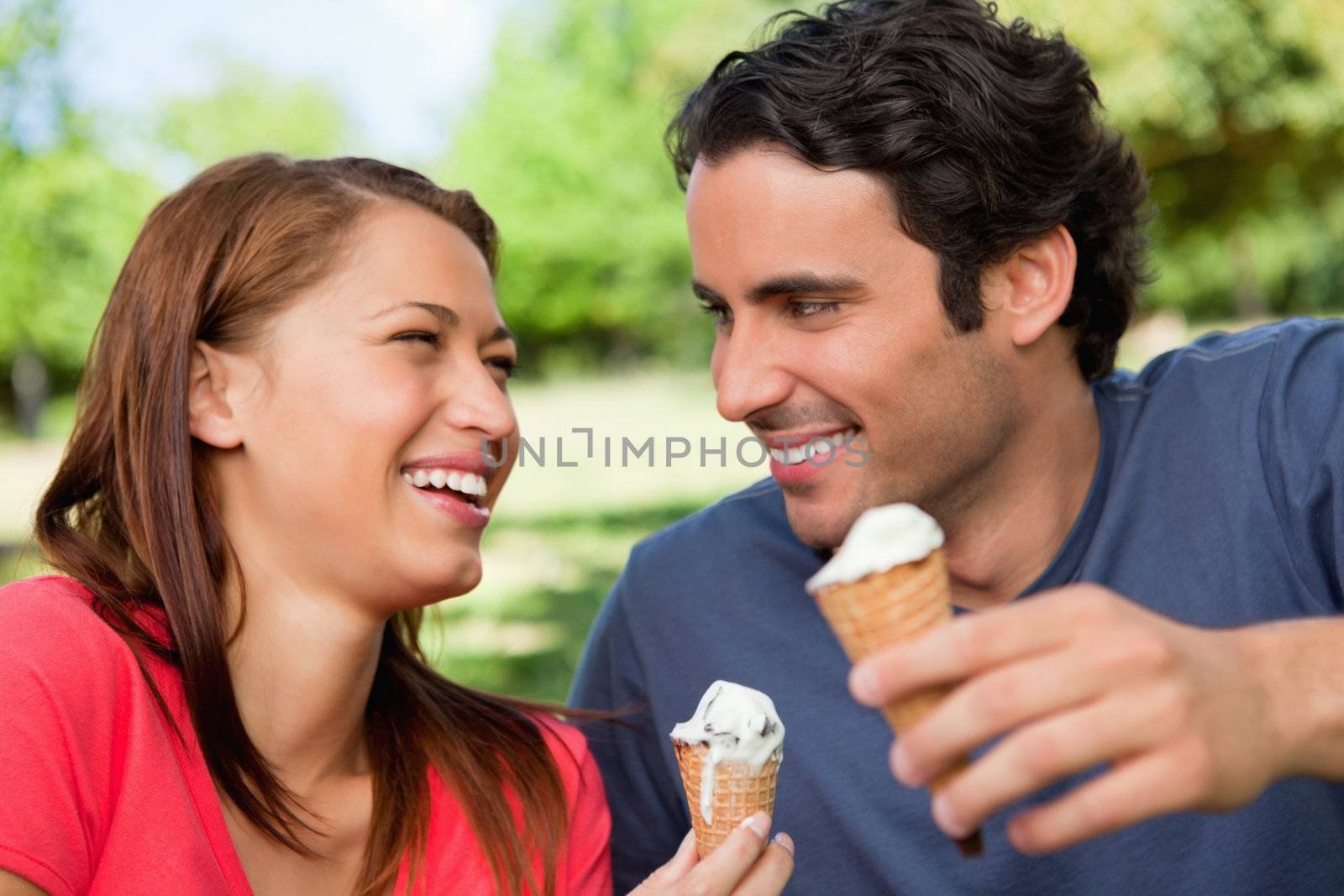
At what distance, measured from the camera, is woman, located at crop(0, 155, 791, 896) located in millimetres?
2465

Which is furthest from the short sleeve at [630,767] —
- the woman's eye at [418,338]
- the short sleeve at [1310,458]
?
the short sleeve at [1310,458]

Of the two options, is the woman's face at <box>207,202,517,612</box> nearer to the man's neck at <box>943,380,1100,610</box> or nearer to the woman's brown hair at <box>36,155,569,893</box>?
the woman's brown hair at <box>36,155,569,893</box>

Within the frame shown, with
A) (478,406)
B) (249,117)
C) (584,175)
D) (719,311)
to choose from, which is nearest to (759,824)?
(478,406)

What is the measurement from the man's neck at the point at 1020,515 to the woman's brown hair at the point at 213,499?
110 cm

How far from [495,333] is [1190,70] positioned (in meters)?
12.5

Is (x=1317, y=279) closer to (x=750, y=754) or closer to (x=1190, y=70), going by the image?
(x=1190, y=70)

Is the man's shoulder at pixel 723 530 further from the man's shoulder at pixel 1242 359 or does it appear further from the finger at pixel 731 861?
the finger at pixel 731 861

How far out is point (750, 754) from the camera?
221 cm

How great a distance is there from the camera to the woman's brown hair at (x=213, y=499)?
2451 mm

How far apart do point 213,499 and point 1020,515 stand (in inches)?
71.9

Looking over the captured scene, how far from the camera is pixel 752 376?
110 inches

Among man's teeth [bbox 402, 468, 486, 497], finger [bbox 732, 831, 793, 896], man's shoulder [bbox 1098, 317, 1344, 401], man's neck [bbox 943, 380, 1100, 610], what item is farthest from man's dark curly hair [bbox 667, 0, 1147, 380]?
finger [bbox 732, 831, 793, 896]

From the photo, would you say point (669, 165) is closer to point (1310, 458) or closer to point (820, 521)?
point (820, 521)

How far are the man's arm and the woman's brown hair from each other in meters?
1.55
